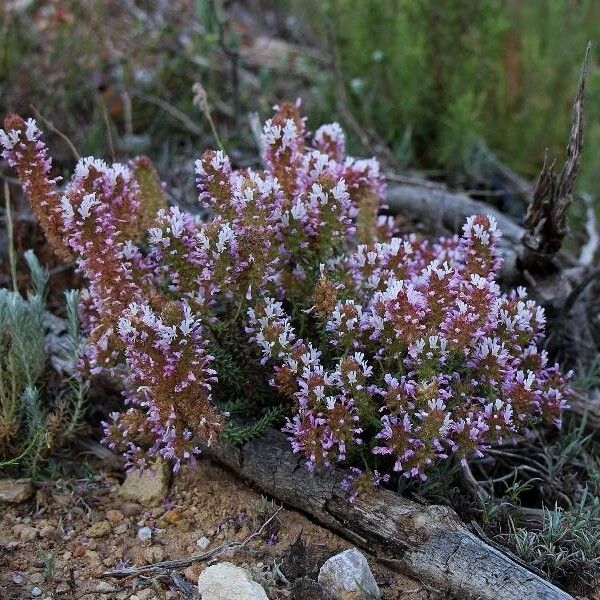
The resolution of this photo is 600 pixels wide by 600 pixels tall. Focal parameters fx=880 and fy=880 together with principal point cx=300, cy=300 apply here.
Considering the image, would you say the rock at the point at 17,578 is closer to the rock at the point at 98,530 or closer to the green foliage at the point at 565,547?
the rock at the point at 98,530

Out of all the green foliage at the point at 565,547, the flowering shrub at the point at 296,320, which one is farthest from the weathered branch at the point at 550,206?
the green foliage at the point at 565,547

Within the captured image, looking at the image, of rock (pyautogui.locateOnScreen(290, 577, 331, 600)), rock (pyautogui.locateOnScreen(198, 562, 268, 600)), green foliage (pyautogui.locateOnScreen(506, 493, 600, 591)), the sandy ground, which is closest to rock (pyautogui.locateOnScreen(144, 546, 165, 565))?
the sandy ground

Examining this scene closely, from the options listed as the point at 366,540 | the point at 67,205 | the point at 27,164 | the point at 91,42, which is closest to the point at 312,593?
the point at 366,540

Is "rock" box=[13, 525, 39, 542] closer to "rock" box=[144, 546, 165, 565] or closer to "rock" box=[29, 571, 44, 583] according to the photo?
"rock" box=[29, 571, 44, 583]

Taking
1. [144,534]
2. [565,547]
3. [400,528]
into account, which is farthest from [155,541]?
[565,547]

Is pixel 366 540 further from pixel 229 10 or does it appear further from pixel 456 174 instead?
pixel 229 10

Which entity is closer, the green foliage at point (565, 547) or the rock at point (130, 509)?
the green foliage at point (565, 547)
